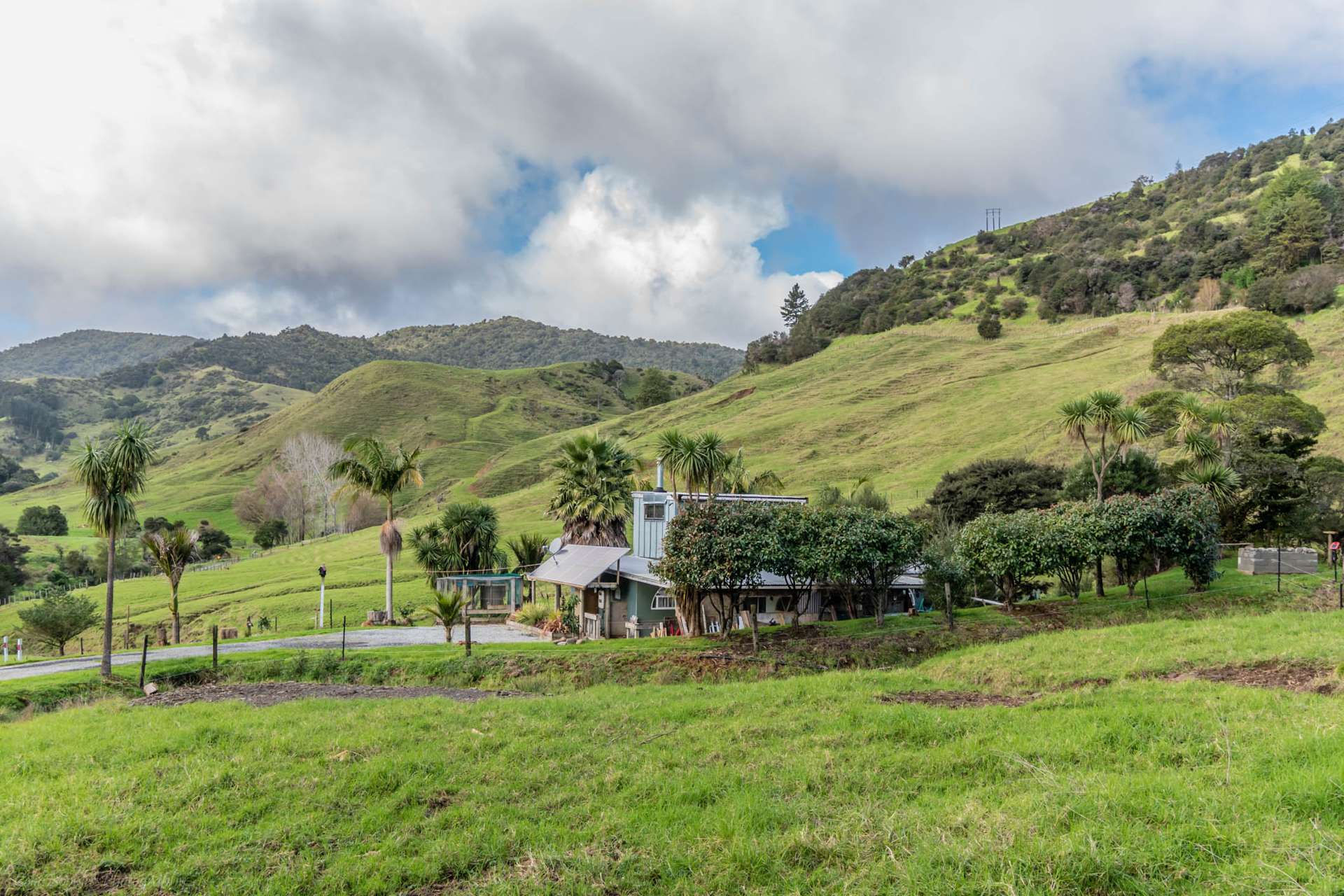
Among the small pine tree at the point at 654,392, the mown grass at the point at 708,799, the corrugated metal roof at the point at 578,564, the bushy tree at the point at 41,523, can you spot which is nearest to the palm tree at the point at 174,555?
the corrugated metal roof at the point at 578,564

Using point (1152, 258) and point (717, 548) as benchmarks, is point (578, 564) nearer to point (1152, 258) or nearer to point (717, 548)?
point (717, 548)

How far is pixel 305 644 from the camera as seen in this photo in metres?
27.2

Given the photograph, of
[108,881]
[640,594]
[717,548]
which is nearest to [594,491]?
[640,594]

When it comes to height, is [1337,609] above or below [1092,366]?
below

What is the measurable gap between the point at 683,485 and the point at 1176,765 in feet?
126

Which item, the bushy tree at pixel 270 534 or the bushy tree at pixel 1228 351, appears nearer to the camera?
the bushy tree at pixel 1228 351

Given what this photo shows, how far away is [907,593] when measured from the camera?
30.8m

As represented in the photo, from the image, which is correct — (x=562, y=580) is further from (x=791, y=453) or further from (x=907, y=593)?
(x=791, y=453)

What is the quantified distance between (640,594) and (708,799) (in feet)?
71.9

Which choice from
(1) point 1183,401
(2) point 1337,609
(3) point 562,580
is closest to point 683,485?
(3) point 562,580

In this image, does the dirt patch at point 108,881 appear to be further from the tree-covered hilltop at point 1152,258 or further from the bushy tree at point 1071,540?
the tree-covered hilltop at point 1152,258

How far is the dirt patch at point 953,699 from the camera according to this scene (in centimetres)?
1184

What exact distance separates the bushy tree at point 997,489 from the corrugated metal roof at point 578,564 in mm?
22217

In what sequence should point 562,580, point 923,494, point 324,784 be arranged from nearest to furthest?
1. point 324,784
2. point 562,580
3. point 923,494
